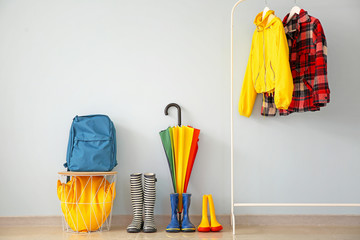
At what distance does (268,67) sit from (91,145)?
4.49 feet

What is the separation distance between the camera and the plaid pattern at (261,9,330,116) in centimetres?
Answer: 249

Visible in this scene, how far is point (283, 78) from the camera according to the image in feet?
7.96

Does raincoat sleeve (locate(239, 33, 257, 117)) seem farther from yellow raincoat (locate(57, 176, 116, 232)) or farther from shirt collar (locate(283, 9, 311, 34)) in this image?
yellow raincoat (locate(57, 176, 116, 232))

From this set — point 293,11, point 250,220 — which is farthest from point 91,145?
point 293,11

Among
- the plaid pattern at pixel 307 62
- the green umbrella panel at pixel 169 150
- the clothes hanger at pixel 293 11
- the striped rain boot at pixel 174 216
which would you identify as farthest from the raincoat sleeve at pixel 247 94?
the striped rain boot at pixel 174 216

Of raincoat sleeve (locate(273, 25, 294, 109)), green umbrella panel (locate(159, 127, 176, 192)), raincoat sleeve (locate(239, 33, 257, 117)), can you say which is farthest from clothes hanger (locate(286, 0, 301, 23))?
green umbrella panel (locate(159, 127, 176, 192))

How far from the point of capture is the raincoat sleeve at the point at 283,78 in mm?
2420

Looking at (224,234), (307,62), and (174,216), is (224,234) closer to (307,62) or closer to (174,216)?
(174,216)

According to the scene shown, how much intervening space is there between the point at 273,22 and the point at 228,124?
82 cm

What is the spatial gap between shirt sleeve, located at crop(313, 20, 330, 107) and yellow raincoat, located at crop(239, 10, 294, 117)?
20 cm

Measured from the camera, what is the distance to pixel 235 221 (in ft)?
9.08

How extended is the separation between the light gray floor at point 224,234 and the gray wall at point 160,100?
190mm

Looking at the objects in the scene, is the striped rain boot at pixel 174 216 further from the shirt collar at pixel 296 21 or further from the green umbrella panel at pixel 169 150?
the shirt collar at pixel 296 21

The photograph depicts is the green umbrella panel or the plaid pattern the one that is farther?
the green umbrella panel
